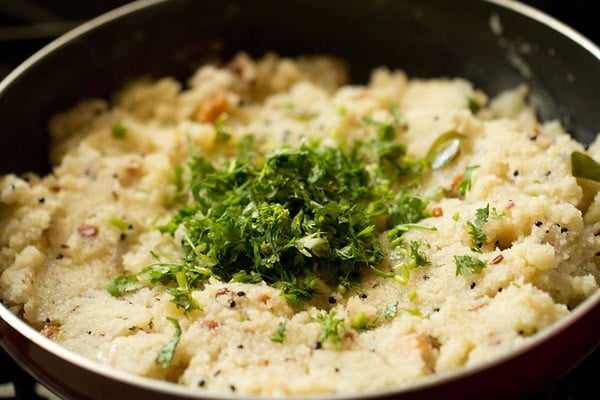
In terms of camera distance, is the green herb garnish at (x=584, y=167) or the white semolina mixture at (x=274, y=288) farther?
the green herb garnish at (x=584, y=167)

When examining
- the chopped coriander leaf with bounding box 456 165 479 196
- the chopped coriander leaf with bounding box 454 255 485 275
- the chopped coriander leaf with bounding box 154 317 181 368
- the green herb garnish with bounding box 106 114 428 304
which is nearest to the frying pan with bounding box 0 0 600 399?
the chopped coriander leaf with bounding box 456 165 479 196

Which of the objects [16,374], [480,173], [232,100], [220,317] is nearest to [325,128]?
[232,100]

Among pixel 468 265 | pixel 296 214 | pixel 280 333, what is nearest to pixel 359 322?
pixel 280 333

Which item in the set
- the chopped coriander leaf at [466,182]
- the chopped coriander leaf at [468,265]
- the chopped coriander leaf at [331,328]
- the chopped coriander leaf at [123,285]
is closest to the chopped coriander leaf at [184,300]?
the chopped coriander leaf at [123,285]

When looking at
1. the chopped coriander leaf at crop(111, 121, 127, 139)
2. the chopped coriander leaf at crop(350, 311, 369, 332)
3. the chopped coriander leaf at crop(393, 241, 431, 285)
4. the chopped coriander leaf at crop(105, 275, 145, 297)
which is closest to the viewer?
the chopped coriander leaf at crop(350, 311, 369, 332)

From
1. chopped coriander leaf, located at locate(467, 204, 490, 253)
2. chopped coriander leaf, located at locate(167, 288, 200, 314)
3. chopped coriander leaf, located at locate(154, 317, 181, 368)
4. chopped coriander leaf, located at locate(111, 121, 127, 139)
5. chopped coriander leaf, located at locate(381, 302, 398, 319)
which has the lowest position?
chopped coriander leaf, located at locate(381, 302, 398, 319)

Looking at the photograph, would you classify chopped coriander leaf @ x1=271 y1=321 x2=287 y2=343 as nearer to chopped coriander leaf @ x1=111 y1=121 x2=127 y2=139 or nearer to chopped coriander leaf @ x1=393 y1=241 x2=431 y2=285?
chopped coriander leaf @ x1=393 y1=241 x2=431 y2=285

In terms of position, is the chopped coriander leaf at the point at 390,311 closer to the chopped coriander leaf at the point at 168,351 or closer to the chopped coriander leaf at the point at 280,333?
the chopped coriander leaf at the point at 280,333
